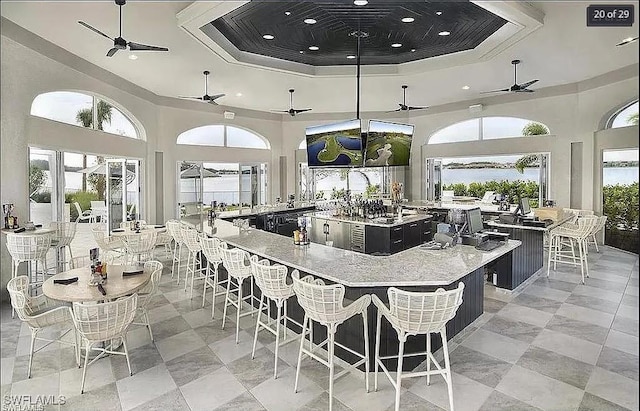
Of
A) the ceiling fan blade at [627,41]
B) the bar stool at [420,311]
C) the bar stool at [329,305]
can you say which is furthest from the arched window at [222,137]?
the ceiling fan blade at [627,41]

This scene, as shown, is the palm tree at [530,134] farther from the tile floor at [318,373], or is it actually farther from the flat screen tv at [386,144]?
the tile floor at [318,373]

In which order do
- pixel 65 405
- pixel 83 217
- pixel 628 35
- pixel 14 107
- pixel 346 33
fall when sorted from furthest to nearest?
pixel 83 217 → pixel 346 33 → pixel 14 107 → pixel 65 405 → pixel 628 35

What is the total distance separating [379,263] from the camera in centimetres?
327

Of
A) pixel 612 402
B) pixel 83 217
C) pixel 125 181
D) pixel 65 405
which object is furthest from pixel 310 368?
pixel 125 181

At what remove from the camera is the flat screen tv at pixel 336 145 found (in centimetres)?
590

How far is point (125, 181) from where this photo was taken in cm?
835

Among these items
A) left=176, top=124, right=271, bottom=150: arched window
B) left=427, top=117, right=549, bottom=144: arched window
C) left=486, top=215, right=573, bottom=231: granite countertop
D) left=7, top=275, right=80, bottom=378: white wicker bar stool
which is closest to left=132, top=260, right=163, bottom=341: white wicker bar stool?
left=7, top=275, right=80, bottom=378: white wicker bar stool

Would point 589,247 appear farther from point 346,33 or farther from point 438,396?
point 346,33

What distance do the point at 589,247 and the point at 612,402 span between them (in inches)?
145

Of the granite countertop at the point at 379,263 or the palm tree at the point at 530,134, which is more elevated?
the palm tree at the point at 530,134

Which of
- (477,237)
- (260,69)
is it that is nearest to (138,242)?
(260,69)

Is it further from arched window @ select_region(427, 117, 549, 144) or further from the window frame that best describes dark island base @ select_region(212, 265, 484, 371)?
arched window @ select_region(427, 117, 549, 144)

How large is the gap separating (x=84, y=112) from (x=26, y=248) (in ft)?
10.6

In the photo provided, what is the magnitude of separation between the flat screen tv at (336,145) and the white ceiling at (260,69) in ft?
5.79
